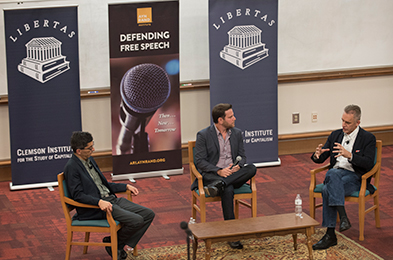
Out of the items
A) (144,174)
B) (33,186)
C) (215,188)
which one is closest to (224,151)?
(215,188)

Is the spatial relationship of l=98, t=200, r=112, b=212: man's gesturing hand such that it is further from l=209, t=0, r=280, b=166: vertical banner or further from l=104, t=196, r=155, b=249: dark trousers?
l=209, t=0, r=280, b=166: vertical banner

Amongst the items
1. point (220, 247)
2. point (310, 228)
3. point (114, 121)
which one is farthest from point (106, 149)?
point (310, 228)

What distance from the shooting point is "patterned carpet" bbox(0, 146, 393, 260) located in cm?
529

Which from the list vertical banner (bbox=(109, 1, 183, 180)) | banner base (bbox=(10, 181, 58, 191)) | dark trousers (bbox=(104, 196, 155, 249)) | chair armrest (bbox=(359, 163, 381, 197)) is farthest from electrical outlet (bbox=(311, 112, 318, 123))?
dark trousers (bbox=(104, 196, 155, 249))

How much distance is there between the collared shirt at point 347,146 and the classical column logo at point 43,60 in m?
3.60

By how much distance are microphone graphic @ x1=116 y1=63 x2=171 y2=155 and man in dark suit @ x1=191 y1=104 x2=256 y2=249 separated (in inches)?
79.7

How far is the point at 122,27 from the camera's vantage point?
23.4 feet

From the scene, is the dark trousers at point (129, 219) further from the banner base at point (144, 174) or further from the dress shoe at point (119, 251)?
the banner base at point (144, 174)

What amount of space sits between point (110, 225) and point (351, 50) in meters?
5.34

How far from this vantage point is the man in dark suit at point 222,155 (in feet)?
17.5

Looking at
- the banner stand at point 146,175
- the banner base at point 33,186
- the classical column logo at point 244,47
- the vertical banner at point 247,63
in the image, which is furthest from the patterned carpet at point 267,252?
the classical column logo at point 244,47

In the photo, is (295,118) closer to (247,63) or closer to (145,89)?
(247,63)

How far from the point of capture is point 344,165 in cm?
548

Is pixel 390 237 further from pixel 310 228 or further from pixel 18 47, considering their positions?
pixel 18 47
